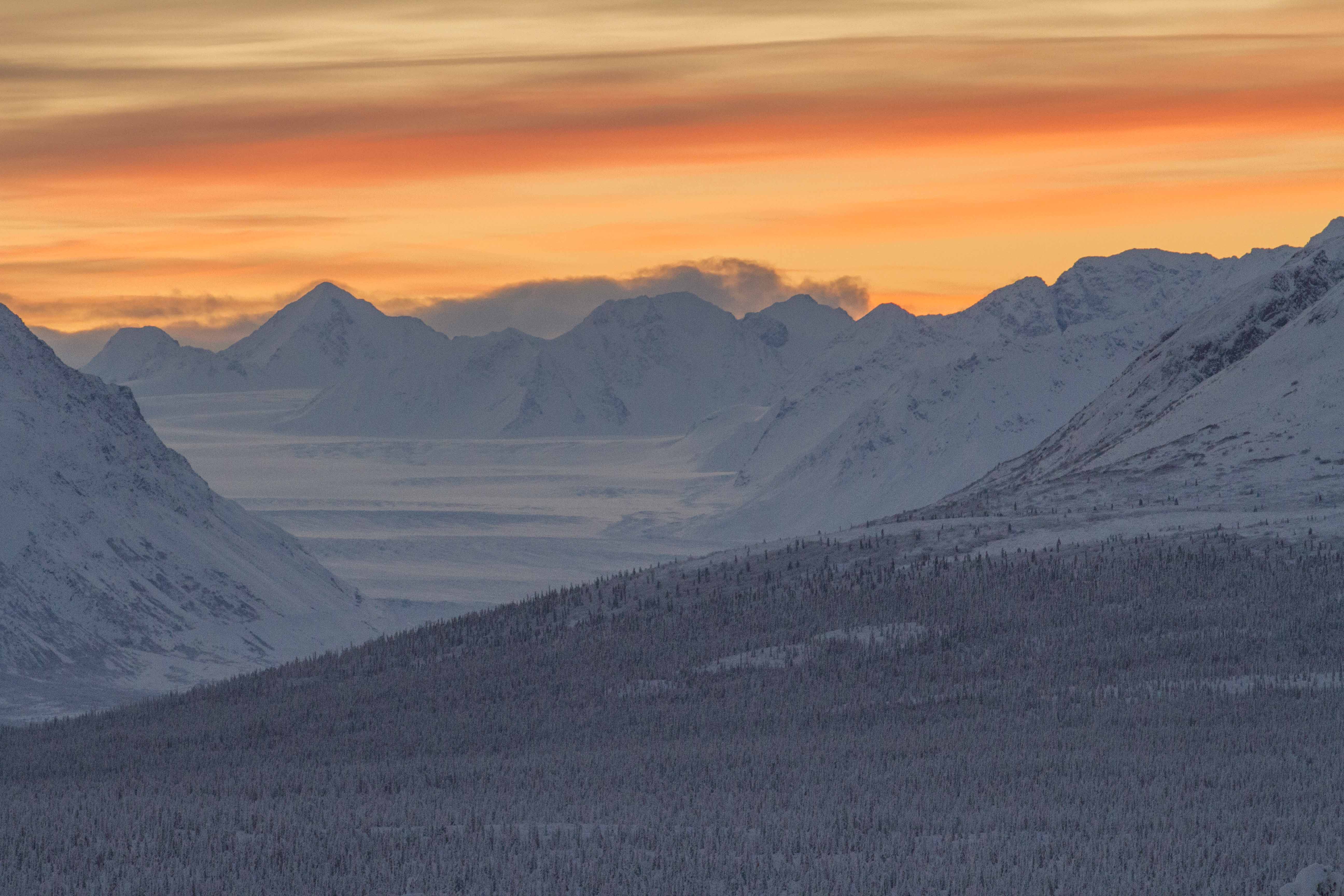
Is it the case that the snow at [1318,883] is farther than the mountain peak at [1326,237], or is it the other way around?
the mountain peak at [1326,237]

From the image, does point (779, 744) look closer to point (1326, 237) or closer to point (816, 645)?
point (816, 645)

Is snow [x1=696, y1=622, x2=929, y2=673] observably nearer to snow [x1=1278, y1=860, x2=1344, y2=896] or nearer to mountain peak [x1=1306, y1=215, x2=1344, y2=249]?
snow [x1=1278, y1=860, x2=1344, y2=896]

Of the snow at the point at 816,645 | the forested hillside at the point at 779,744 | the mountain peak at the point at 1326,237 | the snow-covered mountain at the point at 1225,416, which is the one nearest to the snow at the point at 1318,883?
the forested hillside at the point at 779,744

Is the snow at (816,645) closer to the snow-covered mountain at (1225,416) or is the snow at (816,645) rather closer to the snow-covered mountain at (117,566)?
the snow-covered mountain at (1225,416)

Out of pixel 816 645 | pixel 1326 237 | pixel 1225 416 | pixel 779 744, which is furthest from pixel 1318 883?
pixel 1326 237

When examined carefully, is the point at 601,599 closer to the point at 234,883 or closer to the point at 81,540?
the point at 234,883

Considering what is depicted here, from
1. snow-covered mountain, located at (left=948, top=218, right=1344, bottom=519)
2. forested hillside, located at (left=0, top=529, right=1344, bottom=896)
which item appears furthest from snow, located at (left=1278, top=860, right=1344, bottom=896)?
snow-covered mountain, located at (left=948, top=218, right=1344, bottom=519)

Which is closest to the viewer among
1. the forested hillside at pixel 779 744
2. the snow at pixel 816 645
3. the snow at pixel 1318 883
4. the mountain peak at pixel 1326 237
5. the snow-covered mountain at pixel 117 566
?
the snow at pixel 1318 883

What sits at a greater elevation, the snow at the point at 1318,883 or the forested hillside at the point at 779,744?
the snow at the point at 1318,883
